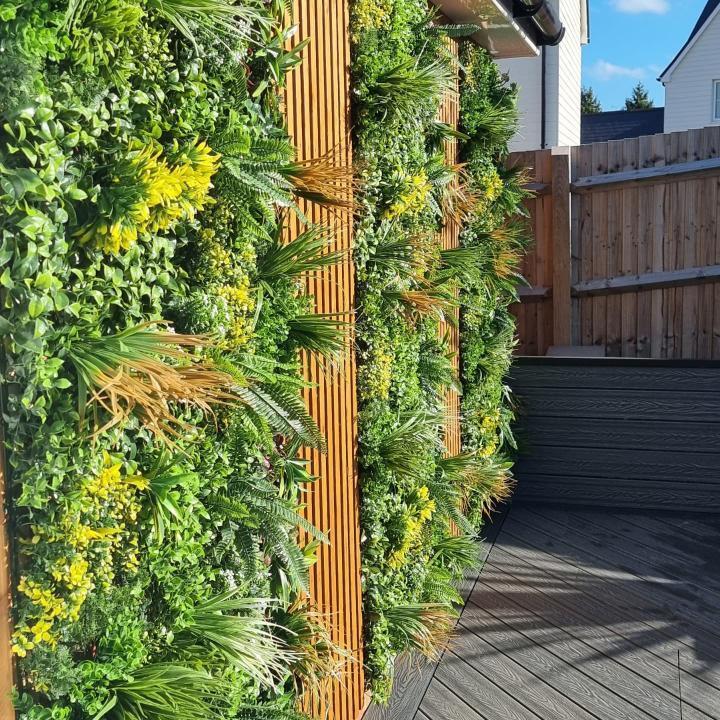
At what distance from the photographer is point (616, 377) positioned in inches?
195

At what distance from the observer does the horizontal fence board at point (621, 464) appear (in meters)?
4.88

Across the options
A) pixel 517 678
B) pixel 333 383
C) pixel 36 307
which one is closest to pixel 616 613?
pixel 517 678

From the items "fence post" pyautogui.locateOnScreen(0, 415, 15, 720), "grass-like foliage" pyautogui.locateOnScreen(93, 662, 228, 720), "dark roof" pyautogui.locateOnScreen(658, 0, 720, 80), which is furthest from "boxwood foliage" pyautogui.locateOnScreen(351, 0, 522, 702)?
"dark roof" pyautogui.locateOnScreen(658, 0, 720, 80)

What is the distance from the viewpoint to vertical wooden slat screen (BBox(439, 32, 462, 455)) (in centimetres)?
351

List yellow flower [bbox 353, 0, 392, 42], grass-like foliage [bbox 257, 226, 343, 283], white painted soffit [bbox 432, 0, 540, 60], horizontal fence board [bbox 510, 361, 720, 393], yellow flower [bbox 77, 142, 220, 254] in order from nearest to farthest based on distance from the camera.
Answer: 1. yellow flower [bbox 77, 142, 220, 254]
2. grass-like foliage [bbox 257, 226, 343, 283]
3. yellow flower [bbox 353, 0, 392, 42]
4. white painted soffit [bbox 432, 0, 540, 60]
5. horizontal fence board [bbox 510, 361, 720, 393]

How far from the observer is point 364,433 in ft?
8.67

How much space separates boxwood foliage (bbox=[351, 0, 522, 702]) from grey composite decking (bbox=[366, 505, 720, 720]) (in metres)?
0.17

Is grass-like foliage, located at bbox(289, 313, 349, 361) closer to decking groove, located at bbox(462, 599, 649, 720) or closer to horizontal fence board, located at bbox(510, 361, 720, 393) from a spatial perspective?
decking groove, located at bbox(462, 599, 649, 720)

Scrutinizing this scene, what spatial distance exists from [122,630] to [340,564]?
1.13m

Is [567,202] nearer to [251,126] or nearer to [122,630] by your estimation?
[251,126]

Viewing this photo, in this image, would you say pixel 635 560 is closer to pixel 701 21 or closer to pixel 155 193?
pixel 155 193

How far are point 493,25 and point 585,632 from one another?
2596 mm

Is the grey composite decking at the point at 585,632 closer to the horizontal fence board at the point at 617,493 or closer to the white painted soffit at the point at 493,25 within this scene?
the horizontal fence board at the point at 617,493

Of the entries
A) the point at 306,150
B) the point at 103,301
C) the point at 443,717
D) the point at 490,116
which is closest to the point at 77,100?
the point at 103,301
